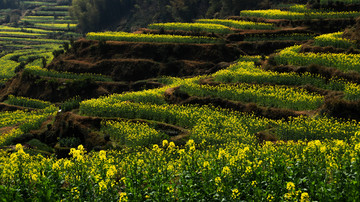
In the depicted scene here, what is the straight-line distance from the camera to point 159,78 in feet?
156

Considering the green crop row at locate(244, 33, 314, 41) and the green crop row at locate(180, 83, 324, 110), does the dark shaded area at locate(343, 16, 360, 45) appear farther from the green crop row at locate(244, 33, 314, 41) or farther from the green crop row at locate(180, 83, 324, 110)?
the green crop row at locate(180, 83, 324, 110)

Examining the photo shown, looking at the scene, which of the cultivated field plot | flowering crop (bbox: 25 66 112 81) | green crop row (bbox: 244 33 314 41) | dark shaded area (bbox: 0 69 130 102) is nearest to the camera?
the cultivated field plot

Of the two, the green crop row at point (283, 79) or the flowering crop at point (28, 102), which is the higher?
the green crop row at point (283, 79)

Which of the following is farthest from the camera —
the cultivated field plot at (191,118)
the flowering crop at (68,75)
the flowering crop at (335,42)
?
the flowering crop at (68,75)

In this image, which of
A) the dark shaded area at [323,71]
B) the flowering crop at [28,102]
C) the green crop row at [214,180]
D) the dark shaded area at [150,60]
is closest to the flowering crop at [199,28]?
the dark shaded area at [150,60]

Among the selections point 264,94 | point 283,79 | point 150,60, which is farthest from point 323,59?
point 150,60

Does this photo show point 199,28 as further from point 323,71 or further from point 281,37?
point 323,71

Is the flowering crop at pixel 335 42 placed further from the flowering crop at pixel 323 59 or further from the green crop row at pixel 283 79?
the green crop row at pixel 283 79

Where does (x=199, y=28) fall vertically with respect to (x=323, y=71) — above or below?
above

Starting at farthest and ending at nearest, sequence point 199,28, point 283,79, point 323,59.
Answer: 1. point 199,28
2. point 323,59
3. point 283,79

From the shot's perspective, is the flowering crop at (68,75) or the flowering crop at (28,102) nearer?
the flowering crop at (28,102)

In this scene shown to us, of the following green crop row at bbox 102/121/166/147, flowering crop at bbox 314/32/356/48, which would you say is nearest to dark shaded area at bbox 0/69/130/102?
green crop row at bbox 102/121/166/147

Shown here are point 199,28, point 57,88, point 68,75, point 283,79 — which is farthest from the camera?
point 199,28

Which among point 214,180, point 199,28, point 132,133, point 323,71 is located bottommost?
point 132,133
